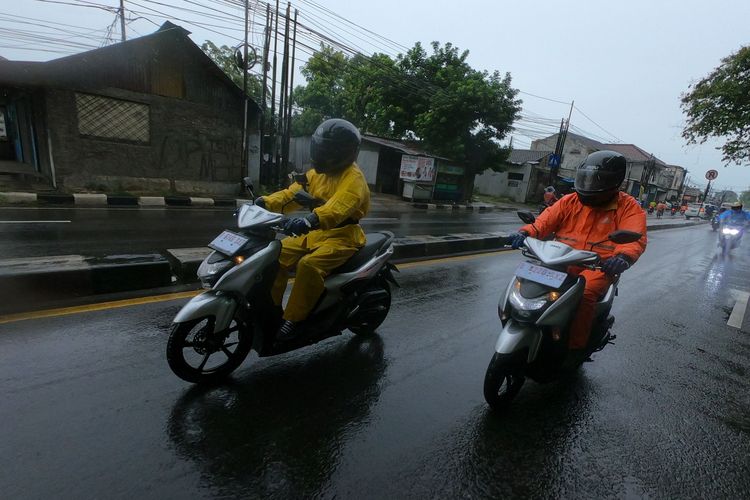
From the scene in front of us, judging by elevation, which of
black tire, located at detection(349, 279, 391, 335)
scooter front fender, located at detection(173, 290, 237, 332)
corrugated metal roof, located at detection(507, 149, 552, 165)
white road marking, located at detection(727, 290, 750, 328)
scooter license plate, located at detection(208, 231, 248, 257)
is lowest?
white road marking, located at detection(727, 290, 750, 328)

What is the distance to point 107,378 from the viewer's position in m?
2.60

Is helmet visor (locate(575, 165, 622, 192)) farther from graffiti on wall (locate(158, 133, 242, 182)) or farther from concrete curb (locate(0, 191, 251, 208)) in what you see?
graffiti on wall (locate(158, 133, 242, 182))

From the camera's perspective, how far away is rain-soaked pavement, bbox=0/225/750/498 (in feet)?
6.42

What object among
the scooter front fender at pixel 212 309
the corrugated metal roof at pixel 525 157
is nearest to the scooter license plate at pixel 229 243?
the scooter front fender at pixel 212 309

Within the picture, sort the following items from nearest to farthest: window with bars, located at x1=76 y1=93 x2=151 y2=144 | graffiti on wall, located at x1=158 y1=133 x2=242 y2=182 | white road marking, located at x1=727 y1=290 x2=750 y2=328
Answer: white road marking, located at x1=727 y1=290 x2=750 y2=328, window with bars, located at x1=76 y1=93 x2=151 y2=144, graffiti on wall, located at x1=158 y1=133 x2=242 y2=182

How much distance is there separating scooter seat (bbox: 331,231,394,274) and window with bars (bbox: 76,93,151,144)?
12.8m

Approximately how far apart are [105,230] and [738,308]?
10.6 metres

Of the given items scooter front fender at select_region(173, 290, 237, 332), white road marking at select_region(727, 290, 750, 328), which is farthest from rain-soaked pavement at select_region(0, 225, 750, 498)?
white road marking at select_region(727, 290, 750, 328)

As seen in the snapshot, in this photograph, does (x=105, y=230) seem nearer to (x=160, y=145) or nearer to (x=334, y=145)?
(x=334, y=145)

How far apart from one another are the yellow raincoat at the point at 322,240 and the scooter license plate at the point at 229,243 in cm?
40

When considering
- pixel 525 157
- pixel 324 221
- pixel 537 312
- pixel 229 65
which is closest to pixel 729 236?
pixel 537 312

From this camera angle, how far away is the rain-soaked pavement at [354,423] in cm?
196

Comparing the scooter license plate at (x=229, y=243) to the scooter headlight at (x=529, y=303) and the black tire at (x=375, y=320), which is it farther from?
the scooter headlight at (x=529, y=303)

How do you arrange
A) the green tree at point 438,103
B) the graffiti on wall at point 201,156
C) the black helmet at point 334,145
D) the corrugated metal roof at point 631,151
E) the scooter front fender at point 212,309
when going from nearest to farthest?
the scooter front fender at point 212,309
the black helmet at point 334,145
the graffiti on wall at point 201,156
the green tree at point 438,103
the corrugated metal roof at point 631,151
